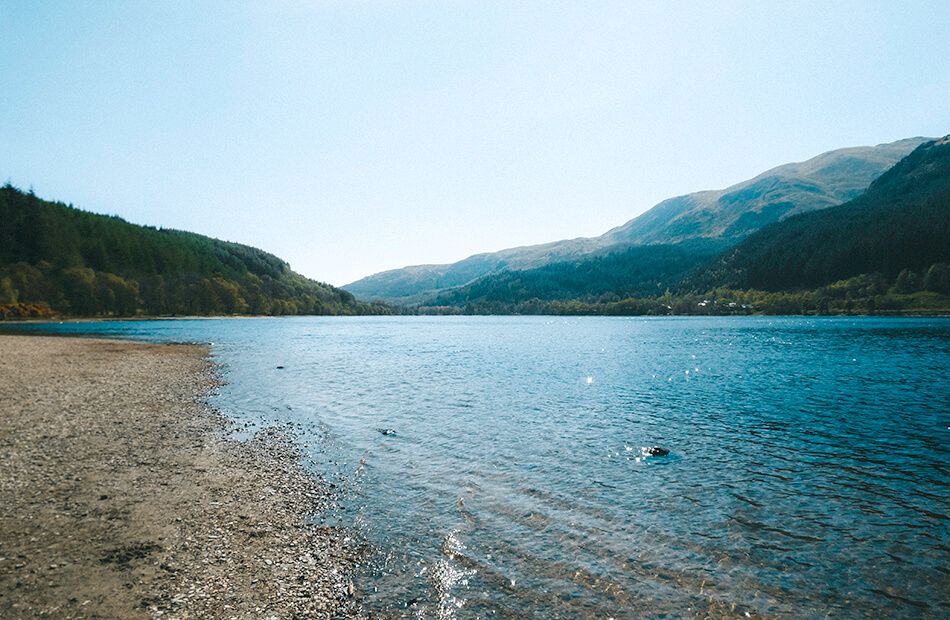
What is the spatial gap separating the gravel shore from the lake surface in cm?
127

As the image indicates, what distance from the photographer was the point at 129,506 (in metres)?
12.6

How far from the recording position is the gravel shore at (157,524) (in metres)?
8.34

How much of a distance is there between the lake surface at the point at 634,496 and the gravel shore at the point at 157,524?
1.27m

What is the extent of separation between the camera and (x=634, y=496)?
15.6m

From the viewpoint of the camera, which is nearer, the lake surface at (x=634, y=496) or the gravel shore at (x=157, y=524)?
the gravel shore at (x=157, y=524)

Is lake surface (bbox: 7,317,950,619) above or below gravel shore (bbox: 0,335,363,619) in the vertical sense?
below

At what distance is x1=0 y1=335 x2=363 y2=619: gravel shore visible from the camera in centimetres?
834

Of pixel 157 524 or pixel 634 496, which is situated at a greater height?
pixel 157 524

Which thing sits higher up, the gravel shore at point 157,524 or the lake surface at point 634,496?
the gravel shore at point 157,524

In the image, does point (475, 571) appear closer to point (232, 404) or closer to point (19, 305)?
point (232, 404)

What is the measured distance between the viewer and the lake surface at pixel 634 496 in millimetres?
9773

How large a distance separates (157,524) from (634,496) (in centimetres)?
1493

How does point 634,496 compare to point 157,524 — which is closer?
point 157,524

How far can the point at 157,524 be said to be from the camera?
11562 millimetres
